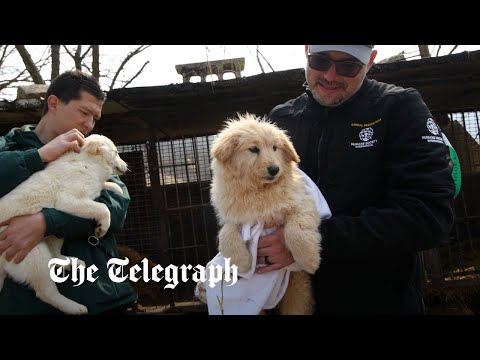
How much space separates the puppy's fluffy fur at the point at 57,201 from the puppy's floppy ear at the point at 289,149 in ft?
4.12

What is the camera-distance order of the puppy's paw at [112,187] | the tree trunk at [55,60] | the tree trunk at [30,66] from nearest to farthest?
the puppy's paw at [112,187]
the tree trunk at [30,66]
the tree trunk at [55,60]

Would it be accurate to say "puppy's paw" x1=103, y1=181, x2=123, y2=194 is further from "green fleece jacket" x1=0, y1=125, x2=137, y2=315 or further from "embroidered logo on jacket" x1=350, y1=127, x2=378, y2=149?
"embroidered logo on jacket" x1=350, y1=127, x2=378, y2=149

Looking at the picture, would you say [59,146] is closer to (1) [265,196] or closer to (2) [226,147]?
(2) [226,147]

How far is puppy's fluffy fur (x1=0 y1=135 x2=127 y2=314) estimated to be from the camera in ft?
8.41

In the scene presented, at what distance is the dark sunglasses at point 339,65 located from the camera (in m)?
2.31

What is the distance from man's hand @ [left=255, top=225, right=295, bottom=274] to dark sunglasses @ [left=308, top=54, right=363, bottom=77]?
102 centimetres

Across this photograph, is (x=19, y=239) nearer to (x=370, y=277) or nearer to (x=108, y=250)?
(x=108, y=250)

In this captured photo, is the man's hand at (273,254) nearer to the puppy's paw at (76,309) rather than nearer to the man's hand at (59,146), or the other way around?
the puppy's paw at (76,309)

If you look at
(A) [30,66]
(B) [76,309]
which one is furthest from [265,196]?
(A) [30,66]

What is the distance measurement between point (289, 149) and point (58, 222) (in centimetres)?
151

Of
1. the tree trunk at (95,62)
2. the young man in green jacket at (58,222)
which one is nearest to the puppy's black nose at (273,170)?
the young man in green jacket at (58,222)

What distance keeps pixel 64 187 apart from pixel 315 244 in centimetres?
176

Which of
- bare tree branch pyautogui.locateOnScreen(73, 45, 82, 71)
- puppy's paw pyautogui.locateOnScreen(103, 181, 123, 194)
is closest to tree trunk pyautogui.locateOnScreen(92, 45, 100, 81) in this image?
bare tree branch pyautogui.locateOnScreen(73, 45, 82, 71)

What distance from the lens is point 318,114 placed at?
247 centimetres
